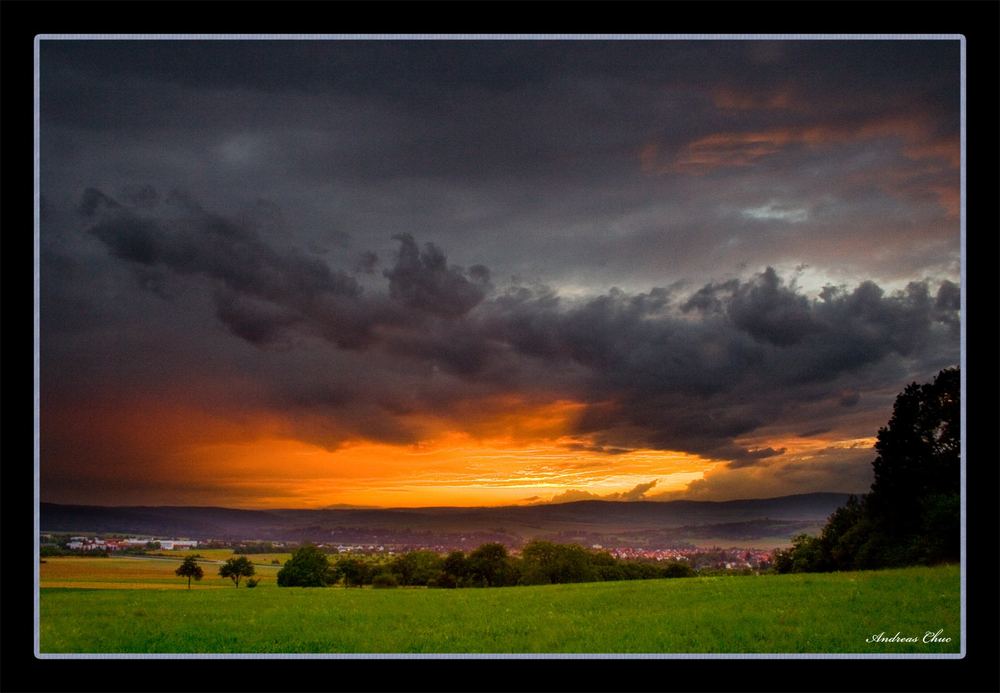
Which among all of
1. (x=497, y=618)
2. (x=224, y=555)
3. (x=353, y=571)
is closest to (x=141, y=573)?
(x=224, y=555)

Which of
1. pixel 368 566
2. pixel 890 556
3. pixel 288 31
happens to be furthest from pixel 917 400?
pixel 288 31

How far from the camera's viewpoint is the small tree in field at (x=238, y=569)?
9.52 m

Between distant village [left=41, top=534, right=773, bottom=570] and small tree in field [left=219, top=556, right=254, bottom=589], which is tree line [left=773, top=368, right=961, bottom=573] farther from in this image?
small tree in field [left=219, top=556, right=254, bottom=589]

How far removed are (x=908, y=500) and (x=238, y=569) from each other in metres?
9.58

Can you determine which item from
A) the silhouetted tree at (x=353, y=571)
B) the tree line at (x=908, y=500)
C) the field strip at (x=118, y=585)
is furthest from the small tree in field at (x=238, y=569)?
the tree line at (x=908, y=500)

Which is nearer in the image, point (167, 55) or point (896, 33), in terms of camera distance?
point (896, 33)

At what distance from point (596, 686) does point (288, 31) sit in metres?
7.94

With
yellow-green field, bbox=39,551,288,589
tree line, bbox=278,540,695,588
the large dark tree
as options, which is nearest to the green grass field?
yellow-green field, bbox=39,551,288,589

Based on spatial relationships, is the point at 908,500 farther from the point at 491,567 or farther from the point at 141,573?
the point at 141,573

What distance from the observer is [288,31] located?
25.2 ft

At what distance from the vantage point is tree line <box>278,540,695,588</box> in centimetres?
1012

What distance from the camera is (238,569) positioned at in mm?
9617

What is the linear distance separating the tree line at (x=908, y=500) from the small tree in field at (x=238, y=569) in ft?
25.1
